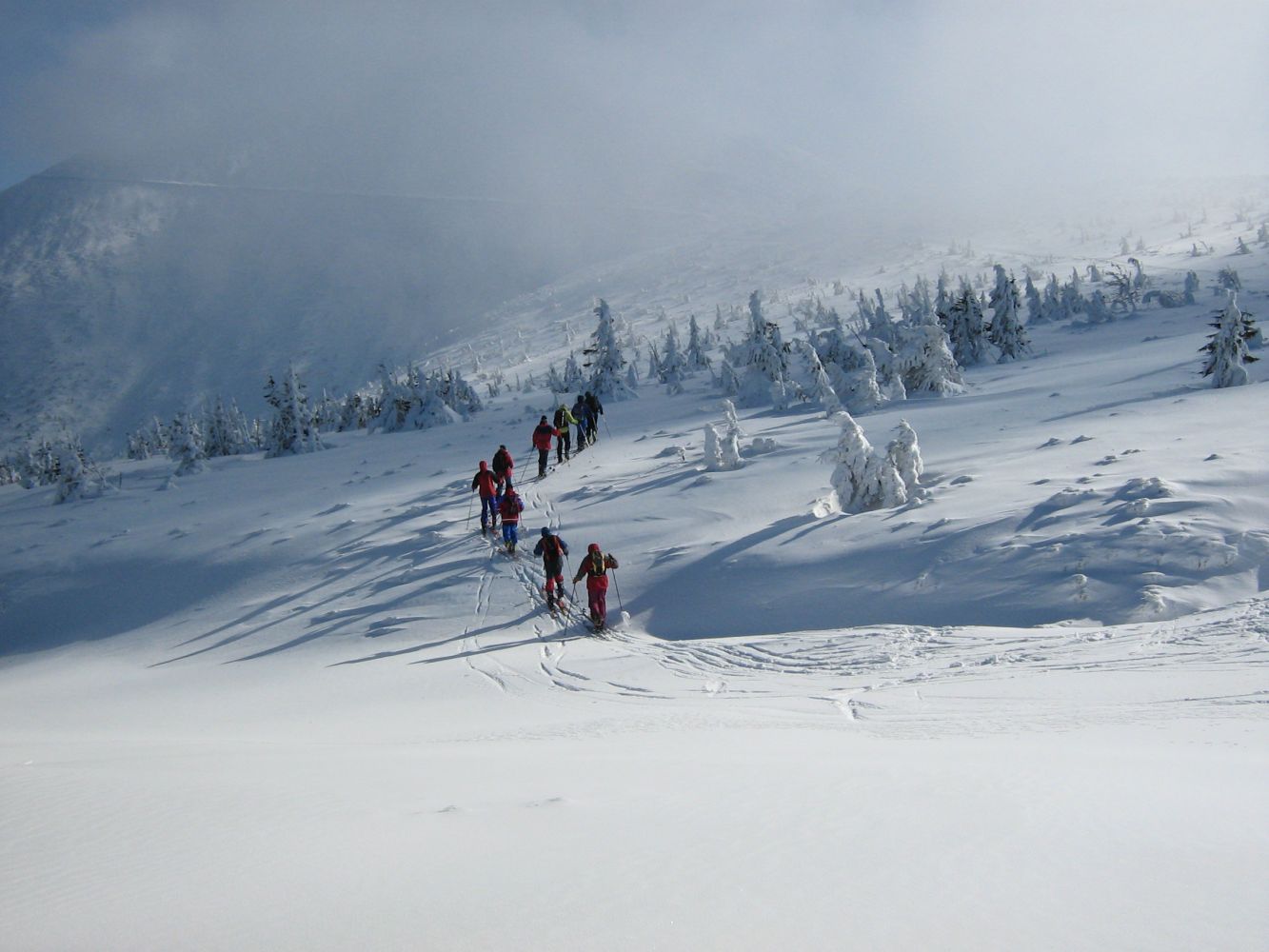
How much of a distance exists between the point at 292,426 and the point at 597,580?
30496 millimetres

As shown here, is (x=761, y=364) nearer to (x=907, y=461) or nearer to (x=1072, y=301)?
(x=907, y=461)

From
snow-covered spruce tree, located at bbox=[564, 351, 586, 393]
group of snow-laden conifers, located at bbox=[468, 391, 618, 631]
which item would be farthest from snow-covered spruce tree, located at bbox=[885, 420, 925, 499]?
snow-covered spruce tree, located at bbox=[564, 351, 586, 393]

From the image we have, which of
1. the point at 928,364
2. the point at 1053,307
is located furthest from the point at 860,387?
the point at 1053,307

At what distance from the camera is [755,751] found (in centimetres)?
500

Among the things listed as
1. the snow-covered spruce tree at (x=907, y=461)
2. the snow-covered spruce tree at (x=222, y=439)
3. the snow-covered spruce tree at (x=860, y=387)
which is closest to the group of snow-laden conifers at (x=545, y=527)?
the snow-covered spruce tree at (x=907, y=461)

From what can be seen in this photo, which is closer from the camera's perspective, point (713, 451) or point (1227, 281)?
point (713, 451)

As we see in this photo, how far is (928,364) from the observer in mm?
29938

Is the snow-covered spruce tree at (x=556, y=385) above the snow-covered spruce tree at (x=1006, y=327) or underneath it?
above

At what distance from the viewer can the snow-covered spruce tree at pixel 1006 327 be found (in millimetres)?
37562

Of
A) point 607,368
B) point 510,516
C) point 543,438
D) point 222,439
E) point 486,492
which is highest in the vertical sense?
point 222,439

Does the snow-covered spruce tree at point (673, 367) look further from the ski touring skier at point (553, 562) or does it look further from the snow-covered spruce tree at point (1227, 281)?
the ski touring skier at point (553, 562)

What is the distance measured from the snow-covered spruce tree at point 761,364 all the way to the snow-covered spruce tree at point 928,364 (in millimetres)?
5335

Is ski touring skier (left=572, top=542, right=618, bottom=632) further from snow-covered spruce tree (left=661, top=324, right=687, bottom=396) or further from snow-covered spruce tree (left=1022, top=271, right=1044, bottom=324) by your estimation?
snow-covered spruce tree (left=1022, top=271, right=1044, bottom=324)

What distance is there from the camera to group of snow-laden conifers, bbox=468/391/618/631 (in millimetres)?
11930
